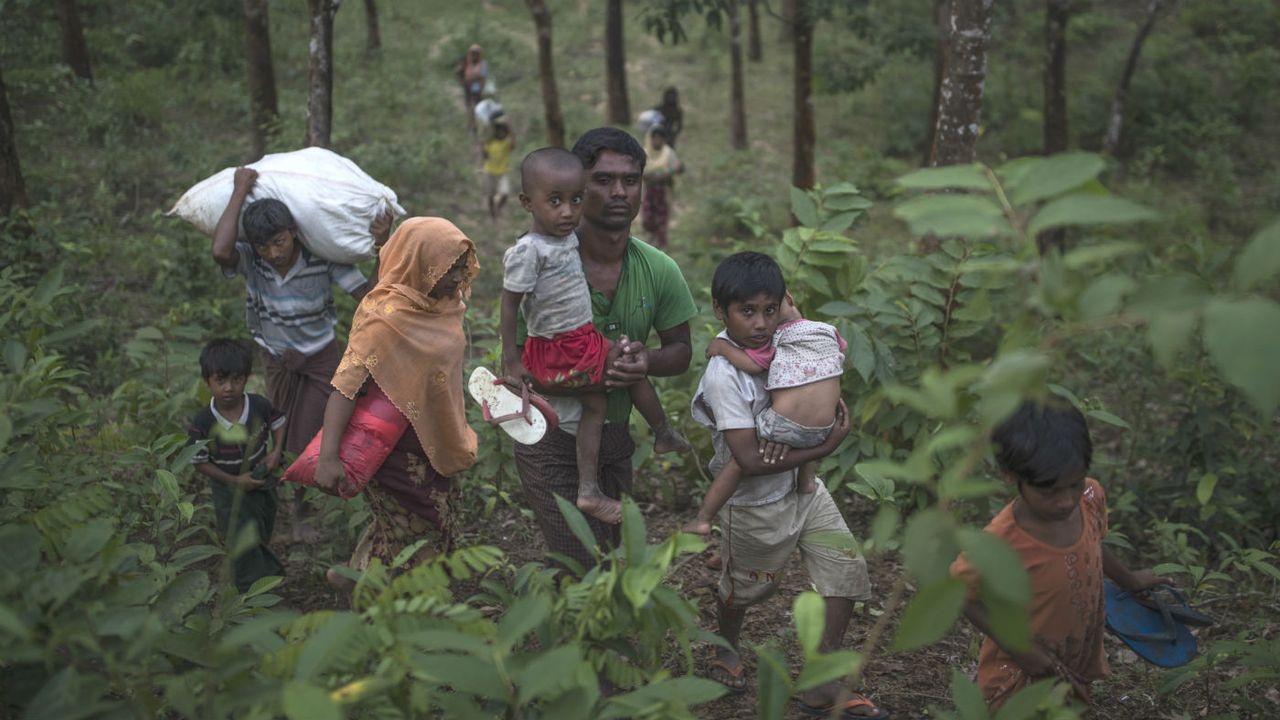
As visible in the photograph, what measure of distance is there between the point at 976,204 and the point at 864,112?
49.1ft

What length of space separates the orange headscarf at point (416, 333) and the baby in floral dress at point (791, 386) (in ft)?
2.99

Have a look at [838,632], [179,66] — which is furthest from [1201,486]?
[179,66]

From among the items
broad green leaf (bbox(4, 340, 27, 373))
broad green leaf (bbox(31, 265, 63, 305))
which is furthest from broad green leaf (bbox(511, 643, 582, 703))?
broad green leaf (bbox(31, 265, 63, 305))

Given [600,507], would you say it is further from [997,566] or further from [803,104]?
[803,104]

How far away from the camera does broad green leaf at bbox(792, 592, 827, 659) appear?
1878 mm

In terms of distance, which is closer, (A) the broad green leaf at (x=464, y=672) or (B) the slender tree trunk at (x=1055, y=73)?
(A) the broad green leaf at (x=464, y=672)

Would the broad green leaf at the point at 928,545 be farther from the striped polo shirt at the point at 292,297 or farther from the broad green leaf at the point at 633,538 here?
the striped polo shirt at the point at 292,297

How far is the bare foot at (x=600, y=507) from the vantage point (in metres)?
3.29

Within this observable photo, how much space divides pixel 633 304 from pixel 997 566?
1.96 metres

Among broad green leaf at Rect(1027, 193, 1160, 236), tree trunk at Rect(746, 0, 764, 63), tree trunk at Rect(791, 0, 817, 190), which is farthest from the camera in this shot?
tree trunk at Rect(746, 0, 764, 63)

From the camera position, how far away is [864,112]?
1579 cm

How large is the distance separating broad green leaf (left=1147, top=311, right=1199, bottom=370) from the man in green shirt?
1.96 metres

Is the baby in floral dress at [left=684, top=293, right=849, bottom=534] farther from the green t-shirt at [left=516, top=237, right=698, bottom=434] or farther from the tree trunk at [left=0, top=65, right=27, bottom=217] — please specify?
the tree trunk at [left=0, top=65, right=27, bottom=217]

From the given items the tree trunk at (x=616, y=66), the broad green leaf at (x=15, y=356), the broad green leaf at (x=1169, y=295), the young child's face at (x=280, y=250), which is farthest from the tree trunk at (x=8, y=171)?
the tree trunk at (x=616, y=66)
